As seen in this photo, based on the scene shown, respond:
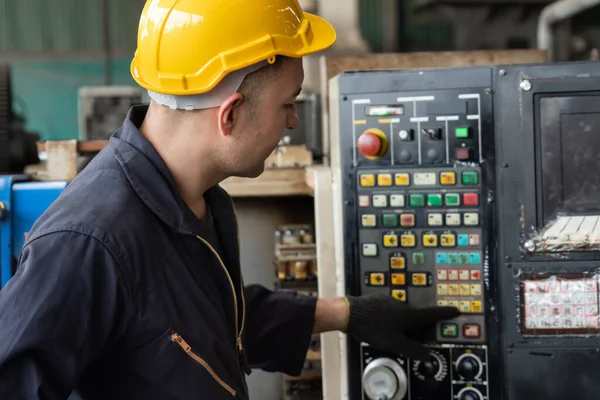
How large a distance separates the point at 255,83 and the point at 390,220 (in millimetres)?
475

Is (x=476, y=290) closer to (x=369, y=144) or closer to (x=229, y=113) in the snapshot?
(x=369, y=144)

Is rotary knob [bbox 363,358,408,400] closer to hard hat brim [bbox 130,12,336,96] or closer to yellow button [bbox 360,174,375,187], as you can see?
yellow button [bbox 360,174,375,187]

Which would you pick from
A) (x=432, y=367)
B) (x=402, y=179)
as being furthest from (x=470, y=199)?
(x=432, y=367)

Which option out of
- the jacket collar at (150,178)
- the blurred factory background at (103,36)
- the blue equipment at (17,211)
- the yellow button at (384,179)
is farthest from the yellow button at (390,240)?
the blurred factory background at (103,36)

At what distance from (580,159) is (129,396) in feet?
3.07

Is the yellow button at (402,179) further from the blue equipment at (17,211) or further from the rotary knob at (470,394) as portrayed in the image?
the blue equipment at (17,211)

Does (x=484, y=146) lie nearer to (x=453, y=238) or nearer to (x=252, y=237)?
(x=453, y=238)

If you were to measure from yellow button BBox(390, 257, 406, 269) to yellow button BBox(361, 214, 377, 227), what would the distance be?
83 millimetres

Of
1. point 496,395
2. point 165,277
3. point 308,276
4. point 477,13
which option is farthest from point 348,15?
point 165,277

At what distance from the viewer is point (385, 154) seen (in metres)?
1.45

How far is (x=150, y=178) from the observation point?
42.4 inches

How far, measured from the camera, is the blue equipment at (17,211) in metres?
1.88

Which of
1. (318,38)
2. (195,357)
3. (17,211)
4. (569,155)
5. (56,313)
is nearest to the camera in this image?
(56,313)

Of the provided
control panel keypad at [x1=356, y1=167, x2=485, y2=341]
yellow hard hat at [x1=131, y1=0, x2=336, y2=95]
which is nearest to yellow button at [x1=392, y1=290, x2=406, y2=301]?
control panel keypad at [x1=356, y1=167, x2=485, y2=341]
